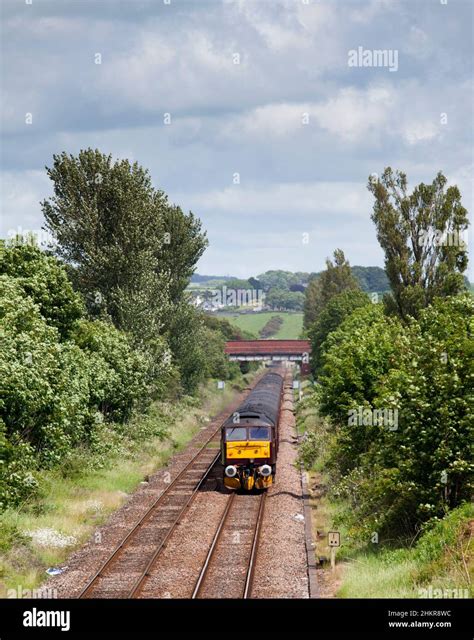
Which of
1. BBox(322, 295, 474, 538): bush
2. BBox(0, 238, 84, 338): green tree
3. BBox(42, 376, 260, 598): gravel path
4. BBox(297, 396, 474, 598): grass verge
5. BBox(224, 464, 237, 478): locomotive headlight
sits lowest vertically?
BBox(42, 376, 260, 598): gravel path

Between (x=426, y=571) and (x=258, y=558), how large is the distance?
6.25 metres

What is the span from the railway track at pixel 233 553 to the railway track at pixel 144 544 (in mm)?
1516

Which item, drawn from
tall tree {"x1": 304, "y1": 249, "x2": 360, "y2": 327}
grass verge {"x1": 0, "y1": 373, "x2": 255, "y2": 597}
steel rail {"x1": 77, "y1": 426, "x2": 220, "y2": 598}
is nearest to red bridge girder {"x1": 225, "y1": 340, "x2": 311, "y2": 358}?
tall tree {"x1": 304, "y1": 249, "x2": 360, "y2": 327}

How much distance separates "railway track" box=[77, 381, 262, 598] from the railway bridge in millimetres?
86899

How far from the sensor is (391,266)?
41.2 m

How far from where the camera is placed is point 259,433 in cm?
2997

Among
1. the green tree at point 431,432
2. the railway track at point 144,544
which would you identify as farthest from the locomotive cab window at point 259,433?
the green tree at point 431,432

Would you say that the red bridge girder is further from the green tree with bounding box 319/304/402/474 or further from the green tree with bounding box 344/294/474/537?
the green tree with bounding box 344/294/474/537

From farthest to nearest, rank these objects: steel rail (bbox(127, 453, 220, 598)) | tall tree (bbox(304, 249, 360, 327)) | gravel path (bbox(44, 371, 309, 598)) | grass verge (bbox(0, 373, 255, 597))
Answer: tall tree (bbox(304, 249, 360, 327)) < grass verge (bbox(0, 373, 255, 597)) < gravel path (bbox(44, 371, 309, 598)) < steel rail (bbox(127, 453, 220, 598))

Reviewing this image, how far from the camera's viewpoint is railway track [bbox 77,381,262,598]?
1814 centimetres

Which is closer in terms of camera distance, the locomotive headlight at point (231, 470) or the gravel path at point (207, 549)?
the gravel path at point (207, 549)

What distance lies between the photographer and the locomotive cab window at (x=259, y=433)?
2983 cm

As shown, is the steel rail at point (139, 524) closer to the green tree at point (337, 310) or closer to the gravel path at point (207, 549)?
the gravel path at point (207, 549)

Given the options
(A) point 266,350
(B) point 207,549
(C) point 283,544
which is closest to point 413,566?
(C) point 283,544
